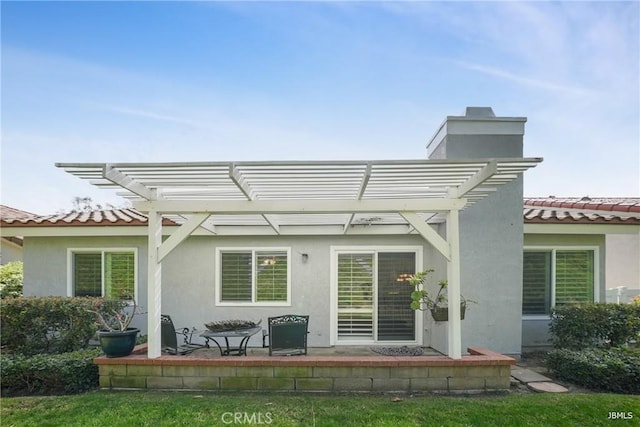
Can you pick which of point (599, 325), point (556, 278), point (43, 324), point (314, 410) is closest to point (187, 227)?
point (314, 410)

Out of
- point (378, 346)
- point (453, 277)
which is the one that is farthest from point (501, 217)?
point (378, 346)

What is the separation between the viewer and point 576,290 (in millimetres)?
10594

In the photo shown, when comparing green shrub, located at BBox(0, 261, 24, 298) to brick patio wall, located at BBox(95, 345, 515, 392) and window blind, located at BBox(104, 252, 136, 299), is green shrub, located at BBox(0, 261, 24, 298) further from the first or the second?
brick patio wall, located at BBox(95, 345, 515, 392)

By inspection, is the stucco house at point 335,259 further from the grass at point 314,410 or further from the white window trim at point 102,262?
the grass at point 314,410

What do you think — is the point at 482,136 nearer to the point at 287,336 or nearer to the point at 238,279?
the point at 287,336

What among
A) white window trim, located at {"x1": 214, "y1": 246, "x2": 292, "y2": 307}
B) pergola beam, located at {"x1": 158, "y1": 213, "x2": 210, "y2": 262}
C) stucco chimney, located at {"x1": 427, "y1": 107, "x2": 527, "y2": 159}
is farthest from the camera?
white window trim, located at {"x1": 214, "y1": 246, "x2": 292, "y2": 307}

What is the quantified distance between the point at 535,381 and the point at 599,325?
2832 millimetres

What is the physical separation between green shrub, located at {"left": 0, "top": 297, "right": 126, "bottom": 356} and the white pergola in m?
2.90

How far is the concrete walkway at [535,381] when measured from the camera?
6.93 metres

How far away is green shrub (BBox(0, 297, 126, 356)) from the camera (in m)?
8.85

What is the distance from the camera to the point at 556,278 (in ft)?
34.6

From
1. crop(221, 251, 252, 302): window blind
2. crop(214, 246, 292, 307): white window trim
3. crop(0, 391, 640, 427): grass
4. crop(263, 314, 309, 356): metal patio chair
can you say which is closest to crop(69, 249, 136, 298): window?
crop(214, 246, 292, 307): white window trim

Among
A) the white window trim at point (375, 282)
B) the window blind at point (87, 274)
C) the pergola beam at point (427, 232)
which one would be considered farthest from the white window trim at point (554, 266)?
the window blind at point (87, 274)

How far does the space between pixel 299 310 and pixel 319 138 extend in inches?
532
